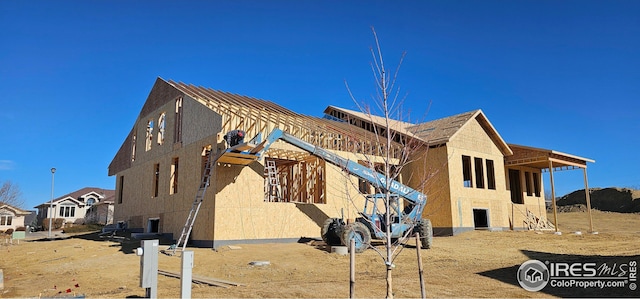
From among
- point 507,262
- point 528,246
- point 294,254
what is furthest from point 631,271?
point 294,254

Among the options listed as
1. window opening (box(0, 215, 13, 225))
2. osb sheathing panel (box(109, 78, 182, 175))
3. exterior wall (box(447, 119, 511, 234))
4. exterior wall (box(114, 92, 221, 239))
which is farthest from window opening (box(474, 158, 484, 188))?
window opening (box(0, 215, 13, 225))

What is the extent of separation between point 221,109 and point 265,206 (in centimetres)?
462

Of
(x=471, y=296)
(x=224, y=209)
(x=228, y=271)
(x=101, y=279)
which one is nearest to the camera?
(x=471, y=296)

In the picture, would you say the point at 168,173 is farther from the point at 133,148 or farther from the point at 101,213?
the point at 101,213

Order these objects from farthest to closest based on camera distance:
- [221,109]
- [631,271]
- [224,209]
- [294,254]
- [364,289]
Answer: [221,109], [224,209], [294,254], [631,271], [364,289]

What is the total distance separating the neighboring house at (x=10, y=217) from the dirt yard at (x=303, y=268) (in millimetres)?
35345

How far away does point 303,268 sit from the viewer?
12.8 meters

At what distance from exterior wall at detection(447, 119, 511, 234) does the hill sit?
83.5ft

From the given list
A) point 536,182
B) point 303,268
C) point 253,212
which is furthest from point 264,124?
point 536,182

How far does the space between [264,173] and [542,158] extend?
1674cm

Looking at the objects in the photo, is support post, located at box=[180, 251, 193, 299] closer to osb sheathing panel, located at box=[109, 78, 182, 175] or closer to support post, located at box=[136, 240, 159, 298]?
support post, located at box=[136, 240, 159, 298]

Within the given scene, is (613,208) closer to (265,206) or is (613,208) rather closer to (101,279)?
(265,206)

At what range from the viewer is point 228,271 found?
12211 mm

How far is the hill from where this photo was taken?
43.2 meters
